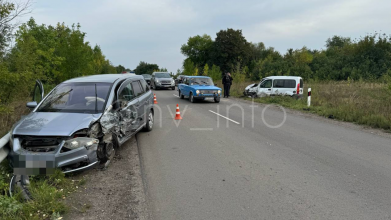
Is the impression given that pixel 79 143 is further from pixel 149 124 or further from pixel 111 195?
pixel 149 124

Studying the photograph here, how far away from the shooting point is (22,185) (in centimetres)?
429

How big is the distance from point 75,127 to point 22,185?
1.22 metres

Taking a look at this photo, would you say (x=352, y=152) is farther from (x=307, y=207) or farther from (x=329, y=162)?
(x=307, y=207)

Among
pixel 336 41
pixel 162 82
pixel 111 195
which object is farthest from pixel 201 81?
pixel 336 41

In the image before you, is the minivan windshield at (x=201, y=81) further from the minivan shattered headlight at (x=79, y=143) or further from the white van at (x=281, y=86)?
the minivan shattered headlight at (x=79, y=143)

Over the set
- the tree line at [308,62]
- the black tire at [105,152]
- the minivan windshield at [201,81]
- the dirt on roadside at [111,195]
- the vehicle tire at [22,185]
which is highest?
the tree line at [308,62]

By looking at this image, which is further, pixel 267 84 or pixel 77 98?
pixel 267 84

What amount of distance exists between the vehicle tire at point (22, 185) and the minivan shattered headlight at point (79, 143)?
0.76 metres

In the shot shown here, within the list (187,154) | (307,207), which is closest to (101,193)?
(187,154)

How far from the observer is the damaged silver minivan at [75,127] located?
4734 mm

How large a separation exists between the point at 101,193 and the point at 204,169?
197cm

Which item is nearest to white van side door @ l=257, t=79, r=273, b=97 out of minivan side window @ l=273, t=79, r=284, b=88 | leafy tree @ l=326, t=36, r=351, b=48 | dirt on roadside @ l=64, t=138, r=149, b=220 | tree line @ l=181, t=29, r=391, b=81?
minivan side window @ l=273, t=79, r=284, b=88

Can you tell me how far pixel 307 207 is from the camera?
3928 mm

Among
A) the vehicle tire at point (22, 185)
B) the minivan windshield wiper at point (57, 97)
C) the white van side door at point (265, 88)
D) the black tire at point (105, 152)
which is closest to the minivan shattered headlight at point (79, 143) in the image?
the black tire at point (105, 152)
